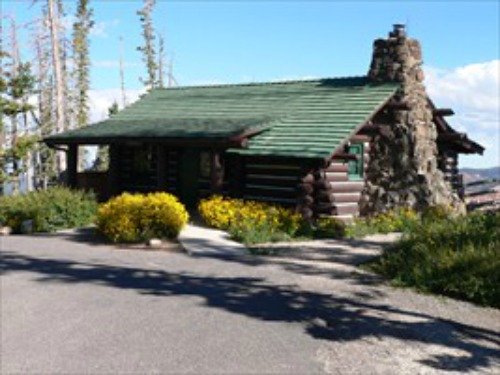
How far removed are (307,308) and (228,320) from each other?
51.6 inches

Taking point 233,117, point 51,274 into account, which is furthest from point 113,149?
point 51,274

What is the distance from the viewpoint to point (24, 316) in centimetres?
980

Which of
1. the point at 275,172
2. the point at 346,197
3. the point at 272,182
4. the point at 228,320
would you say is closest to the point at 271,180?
the point at 272,182

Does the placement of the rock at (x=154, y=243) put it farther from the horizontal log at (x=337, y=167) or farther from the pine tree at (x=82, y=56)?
the pine tree at (x=82, y=56)

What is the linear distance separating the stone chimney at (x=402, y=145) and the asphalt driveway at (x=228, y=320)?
25.3ft

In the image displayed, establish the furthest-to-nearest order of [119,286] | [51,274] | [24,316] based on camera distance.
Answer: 1. [51,274]
2. [119,286]
3. [24,316]

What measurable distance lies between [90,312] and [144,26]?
52225mm

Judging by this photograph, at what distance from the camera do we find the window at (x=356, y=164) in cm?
2077

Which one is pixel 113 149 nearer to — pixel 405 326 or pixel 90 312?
pixel 90 312

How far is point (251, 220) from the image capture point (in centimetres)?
1742

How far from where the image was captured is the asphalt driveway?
7.66m

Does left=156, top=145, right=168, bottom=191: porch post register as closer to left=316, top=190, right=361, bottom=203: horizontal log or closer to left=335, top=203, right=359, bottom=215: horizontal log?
left=316, top=190, right=361, bottom=203: horizontal log

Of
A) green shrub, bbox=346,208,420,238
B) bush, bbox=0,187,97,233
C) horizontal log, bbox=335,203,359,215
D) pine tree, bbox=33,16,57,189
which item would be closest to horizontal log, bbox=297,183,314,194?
horizontal log, bbox=335,203,359,215

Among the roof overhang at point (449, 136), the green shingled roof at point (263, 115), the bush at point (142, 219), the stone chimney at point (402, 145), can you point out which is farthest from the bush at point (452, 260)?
the roof overhang at point (449, 136)
